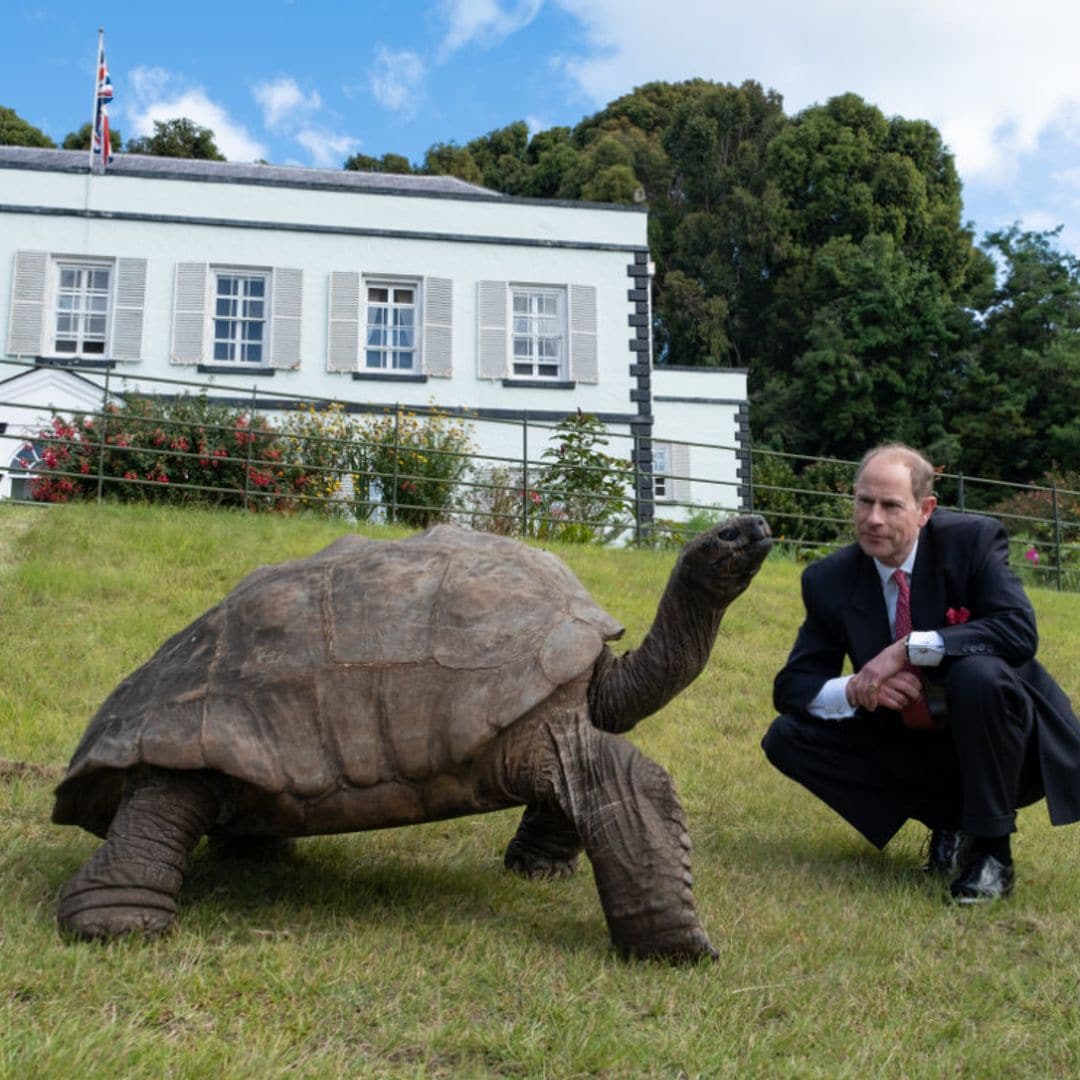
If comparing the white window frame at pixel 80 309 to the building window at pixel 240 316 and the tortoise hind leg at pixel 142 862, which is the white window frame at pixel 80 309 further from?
the tortoise hind leg at pixel 142 862

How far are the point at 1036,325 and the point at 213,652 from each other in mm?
31019

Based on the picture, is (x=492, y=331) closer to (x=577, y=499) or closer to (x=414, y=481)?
(x=577, y=499)

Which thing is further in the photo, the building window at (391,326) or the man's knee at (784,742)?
the building window at (391,326)

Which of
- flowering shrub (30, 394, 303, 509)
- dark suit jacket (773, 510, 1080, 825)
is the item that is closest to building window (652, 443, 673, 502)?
flowering shrub (30, 394, 303, 509)

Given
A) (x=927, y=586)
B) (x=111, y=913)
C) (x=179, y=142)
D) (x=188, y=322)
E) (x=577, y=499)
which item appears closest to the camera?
(x=111, y=913)

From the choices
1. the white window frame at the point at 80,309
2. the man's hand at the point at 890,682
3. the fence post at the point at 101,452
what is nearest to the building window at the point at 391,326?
the white window frame at the point at 80,309

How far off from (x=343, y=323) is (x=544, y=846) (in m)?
17.0

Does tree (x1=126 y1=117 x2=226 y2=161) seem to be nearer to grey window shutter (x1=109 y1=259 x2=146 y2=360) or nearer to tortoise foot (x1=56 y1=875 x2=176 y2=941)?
grey window shutter (x1=109 y1=259 x2=146 y2=360)

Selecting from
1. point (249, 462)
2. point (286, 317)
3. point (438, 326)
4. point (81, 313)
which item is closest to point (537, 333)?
point (438, 326)

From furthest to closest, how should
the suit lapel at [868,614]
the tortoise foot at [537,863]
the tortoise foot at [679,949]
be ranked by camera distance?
the suit lapel at [868,614]
the tortoise foot at [537,863]
the tortoise foot at [679,949]

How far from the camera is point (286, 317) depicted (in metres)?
20.3

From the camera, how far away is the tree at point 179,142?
4053 cm

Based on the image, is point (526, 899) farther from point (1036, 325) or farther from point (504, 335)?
point (1036, 325)

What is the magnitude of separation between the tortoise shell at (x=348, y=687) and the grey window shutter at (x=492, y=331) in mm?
17059
